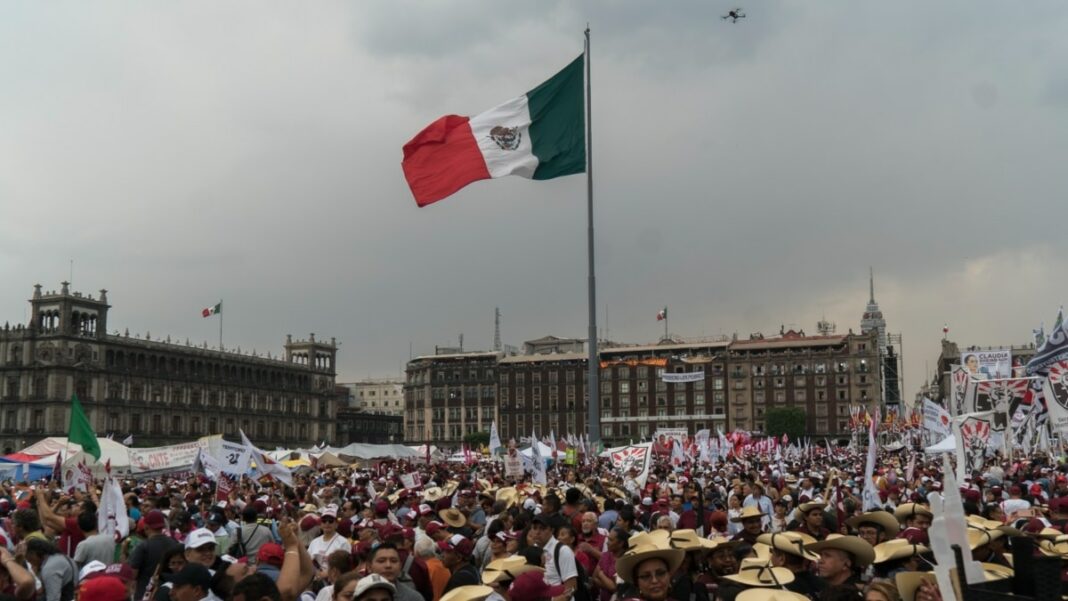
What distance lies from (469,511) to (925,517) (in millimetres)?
6315

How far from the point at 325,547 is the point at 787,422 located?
10889 cm

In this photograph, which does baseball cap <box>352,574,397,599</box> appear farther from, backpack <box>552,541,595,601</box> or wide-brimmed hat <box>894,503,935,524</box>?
wide-brimmed hat <box>894,503,935,524</box>

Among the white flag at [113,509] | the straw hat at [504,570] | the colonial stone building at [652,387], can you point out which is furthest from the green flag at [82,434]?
the colonial stone building at [652,387]

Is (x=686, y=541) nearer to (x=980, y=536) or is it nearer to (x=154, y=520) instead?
(x=980, y=536)

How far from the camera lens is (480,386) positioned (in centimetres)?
13575

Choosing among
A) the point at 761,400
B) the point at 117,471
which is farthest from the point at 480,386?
the point at 117,471

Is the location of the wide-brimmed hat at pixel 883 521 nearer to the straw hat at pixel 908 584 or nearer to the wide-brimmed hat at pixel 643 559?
→ the wide-brimmed hat at pixel 643 559

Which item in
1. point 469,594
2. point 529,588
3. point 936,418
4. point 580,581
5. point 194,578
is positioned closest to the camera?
point 469,594

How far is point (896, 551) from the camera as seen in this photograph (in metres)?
7.29

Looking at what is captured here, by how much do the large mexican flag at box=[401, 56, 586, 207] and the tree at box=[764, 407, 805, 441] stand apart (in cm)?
9919

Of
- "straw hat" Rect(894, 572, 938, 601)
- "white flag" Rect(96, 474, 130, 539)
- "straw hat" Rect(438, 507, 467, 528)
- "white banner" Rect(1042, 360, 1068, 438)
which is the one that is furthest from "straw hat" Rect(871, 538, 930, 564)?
"white banner" Rect(1042, 360, 1068, 438)

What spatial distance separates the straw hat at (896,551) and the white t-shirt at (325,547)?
515 centimetres

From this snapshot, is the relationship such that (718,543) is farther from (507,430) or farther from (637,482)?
(507,430)

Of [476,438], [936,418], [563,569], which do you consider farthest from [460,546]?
[476,438]
